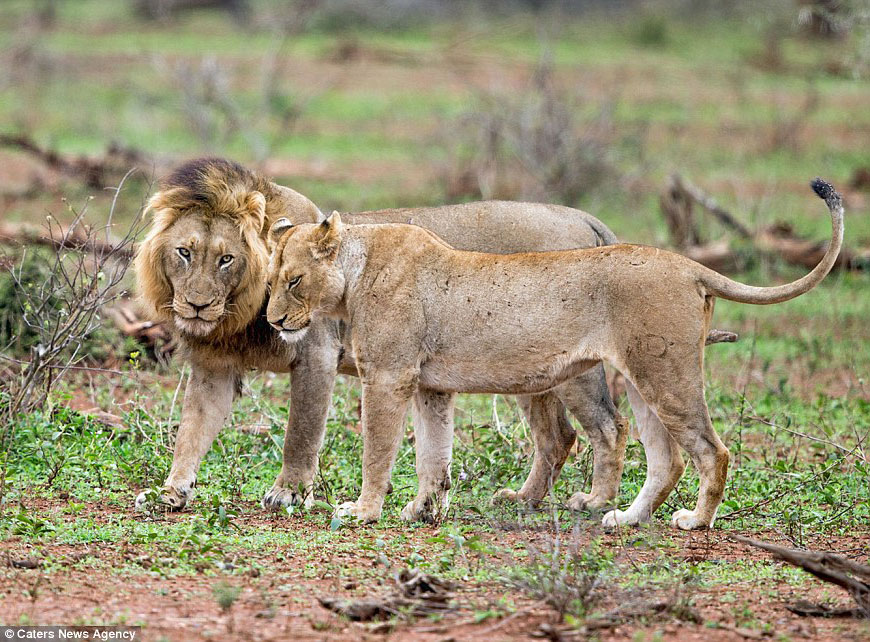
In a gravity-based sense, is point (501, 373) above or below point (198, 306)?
below

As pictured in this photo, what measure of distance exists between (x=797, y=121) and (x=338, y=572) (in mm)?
16041

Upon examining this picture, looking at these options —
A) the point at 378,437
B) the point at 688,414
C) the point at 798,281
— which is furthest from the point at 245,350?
the point at 798,281

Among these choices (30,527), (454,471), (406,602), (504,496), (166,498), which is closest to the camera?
(406,602)

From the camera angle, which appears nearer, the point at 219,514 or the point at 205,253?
the point at 219,514

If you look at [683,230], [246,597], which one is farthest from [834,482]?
[683,230]

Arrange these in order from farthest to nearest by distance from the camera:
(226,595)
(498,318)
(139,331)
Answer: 1. (139,331)
2. (498,318)
3. (226,595)

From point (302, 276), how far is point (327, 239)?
0.20 m

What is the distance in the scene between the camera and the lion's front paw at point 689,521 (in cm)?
545

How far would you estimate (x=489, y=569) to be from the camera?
4.53m

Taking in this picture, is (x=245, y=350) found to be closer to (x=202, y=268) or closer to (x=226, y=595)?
(x=202, y=268)

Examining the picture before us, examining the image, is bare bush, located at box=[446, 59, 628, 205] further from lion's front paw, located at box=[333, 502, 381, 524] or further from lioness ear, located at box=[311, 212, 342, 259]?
lion's front paw, located at box=[333, 502, 381, 524]

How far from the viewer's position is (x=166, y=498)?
5.71 meters

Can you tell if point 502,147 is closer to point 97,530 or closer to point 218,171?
point 218,171

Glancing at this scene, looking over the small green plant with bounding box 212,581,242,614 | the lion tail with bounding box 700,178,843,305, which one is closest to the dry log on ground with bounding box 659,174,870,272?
the lion tail with bounding box 700,178,843,305
